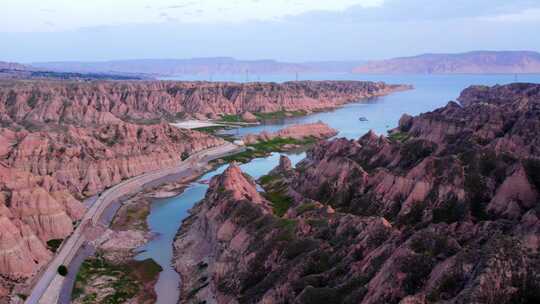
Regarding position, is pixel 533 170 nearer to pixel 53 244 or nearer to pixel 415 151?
pixel 415 151

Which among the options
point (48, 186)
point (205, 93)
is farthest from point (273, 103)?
point (48, 186)

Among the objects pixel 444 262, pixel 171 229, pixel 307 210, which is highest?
pixel 444 262

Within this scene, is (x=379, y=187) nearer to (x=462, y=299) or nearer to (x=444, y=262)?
(x=444, y=262)

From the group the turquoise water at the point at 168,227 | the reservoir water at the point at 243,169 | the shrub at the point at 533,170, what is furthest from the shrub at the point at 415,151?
the reservoir water at the point at 243,169

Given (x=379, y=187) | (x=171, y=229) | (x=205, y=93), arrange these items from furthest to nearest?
(x=205, y=93) < (x=171, y=229) < (x=379, y=187)

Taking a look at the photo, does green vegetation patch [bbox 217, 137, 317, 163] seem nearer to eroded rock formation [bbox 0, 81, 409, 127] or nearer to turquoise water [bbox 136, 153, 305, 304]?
turquoise water [bbox 136, 153, 305, 304]

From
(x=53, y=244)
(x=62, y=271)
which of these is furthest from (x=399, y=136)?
(x=62, y=271)

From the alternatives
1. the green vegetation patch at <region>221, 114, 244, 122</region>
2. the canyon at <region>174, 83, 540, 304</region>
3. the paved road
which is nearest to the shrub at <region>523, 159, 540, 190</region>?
the canyon at <region>174, 83, 540, 304</region>
